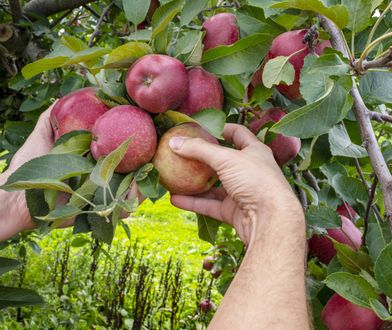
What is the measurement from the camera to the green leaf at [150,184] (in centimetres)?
76

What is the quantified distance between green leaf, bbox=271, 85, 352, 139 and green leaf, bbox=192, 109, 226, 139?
0.30ft

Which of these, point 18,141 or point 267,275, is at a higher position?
point 267,275

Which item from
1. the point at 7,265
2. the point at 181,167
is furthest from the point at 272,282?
the point at 7,265

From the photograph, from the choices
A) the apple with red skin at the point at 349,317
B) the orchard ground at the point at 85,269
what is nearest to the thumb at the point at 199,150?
the apple with red skin at the point at 349,317

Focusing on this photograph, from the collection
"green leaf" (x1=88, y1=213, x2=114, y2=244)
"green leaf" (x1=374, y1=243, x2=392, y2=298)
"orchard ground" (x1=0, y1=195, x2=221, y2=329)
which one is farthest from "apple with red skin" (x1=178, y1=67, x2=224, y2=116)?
"orchard ground" (x1=0, y1=195, x2=221, y2=329)

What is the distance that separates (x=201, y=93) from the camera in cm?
82

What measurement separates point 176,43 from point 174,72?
3.6 inches

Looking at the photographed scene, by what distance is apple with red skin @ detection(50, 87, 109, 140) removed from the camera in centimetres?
85

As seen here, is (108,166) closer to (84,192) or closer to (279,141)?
(84,192)

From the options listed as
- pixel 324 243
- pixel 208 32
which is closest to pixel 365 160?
pixel 324 243

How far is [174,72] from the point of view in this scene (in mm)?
796

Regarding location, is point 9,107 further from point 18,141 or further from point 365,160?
point 365,160

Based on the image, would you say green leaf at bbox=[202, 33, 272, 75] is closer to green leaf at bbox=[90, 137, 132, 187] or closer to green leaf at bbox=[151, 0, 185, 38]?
green leaf at bbox=[151, 0, 185, 38]

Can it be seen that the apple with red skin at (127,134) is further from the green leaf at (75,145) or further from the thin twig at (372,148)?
the thin twig at (372,148)
